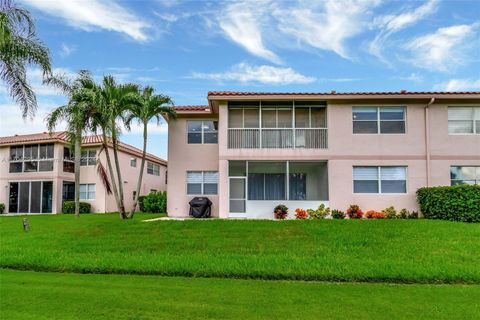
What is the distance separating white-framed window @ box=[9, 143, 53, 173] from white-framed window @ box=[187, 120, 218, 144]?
13.7 metres

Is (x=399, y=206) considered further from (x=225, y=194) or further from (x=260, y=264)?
(x=260, y=264)

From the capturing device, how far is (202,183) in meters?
20.8

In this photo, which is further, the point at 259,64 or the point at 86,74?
the point at 259,64

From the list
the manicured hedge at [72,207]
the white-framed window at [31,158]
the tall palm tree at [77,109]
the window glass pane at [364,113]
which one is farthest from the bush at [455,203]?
the white-framed window at [31,158]

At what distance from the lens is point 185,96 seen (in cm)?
2319

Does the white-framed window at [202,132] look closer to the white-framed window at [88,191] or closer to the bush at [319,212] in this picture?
the bush at [319,212]

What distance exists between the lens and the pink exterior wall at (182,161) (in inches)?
813

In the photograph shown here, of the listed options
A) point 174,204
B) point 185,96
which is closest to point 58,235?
point 174,204

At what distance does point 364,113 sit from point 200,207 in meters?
9.11

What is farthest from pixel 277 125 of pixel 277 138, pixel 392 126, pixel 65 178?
pixel 65 178

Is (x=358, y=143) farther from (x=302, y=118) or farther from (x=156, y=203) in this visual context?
(x=156, y=203)

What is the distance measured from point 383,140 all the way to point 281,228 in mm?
7794

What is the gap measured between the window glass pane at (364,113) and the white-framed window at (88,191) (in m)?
20.0

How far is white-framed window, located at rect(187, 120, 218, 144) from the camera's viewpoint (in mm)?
21047
